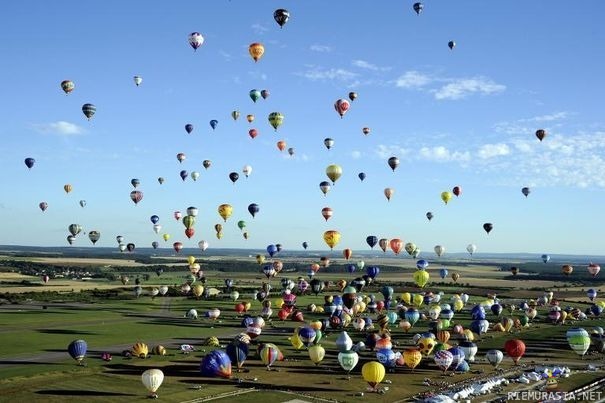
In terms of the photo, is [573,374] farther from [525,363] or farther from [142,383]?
[142,383]

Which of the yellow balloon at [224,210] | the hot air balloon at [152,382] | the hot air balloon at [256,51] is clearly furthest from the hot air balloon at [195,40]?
the hot air balloon at [152,382]

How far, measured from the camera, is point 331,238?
8312cm

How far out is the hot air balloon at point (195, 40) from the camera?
71125mm

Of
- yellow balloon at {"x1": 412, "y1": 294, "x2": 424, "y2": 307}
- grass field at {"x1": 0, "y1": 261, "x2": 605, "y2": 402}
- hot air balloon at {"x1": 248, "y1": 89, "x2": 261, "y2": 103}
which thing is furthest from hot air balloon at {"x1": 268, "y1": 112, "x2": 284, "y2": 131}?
yellow balloon at {"x1": 412, "y1": 294, "x2": 424, "y2": 307}

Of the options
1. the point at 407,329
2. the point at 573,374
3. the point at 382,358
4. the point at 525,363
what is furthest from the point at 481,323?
the point at 382,358

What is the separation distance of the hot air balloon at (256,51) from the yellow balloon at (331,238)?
85.7ft

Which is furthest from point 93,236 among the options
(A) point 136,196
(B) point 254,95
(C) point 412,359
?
(C) point 412,359

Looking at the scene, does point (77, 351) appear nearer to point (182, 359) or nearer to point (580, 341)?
point (182, 359)

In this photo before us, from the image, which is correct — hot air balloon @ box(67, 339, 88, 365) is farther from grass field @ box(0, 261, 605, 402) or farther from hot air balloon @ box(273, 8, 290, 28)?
hot air balloon @ box(273, 8, 290, 28)

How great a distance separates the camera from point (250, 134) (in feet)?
278

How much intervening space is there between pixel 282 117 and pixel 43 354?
37.9 metres

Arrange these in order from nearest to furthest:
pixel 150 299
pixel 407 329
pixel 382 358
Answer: pixel 382 358 → pixel 407 329 → pixel 150 299

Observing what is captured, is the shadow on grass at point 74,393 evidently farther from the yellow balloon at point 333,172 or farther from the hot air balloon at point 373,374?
the yellow balloon at point 333,172

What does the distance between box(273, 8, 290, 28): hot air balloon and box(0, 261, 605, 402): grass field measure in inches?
1319
